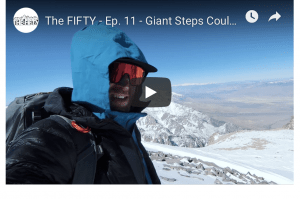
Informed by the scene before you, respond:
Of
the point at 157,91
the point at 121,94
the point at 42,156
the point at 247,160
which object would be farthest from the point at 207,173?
the point at 42,156

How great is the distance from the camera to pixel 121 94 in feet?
4.98

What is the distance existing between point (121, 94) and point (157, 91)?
2.27ft

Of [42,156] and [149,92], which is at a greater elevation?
[149,92]

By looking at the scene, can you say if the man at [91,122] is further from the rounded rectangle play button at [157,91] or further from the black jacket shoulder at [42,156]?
the rounded rectangle play button at [157,91]

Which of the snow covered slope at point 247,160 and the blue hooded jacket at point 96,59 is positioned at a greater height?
the blue hooded jacket at point 96,59

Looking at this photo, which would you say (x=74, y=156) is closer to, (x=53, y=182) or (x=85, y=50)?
(x=53, y=182)

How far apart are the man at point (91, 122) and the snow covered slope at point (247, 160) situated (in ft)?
8.67

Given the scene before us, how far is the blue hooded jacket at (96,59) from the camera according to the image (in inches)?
52.4

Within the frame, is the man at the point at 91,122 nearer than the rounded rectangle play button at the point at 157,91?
Yes

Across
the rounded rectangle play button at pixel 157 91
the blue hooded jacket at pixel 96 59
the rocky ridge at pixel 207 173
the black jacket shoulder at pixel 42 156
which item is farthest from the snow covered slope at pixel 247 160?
the black jacket shoulder at pixel 42 156

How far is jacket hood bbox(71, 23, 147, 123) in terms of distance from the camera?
52.4 inches

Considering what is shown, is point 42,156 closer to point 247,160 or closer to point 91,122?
point 91,122

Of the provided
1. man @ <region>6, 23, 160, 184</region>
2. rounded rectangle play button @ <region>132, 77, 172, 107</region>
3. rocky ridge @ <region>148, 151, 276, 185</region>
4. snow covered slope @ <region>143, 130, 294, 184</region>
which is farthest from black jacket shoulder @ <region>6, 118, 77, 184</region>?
rocky ridge @ <region>148, 151, 276, 185</region>

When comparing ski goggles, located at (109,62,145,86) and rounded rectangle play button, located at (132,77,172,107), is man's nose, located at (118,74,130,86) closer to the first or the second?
ski goggles, located at (109,62,145,86)
